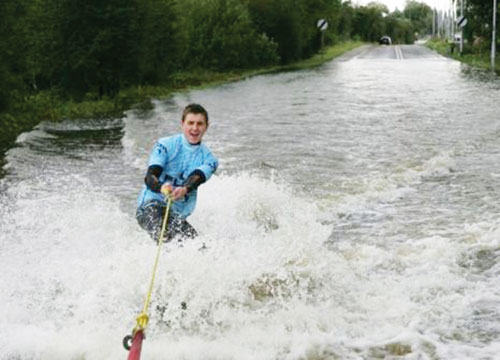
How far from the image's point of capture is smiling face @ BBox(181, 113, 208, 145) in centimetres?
661

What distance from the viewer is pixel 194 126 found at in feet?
21.8

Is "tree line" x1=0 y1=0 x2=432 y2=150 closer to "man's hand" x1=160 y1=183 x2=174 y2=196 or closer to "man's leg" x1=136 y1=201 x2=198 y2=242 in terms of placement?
"man's leg" x1=136 y1=201 x2=198 y2=242

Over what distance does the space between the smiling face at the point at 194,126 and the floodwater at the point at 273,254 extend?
102cm

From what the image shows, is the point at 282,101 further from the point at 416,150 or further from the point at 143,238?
the point at 143,238

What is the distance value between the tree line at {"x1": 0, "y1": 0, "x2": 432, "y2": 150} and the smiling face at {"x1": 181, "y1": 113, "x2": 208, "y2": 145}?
13.8 metres

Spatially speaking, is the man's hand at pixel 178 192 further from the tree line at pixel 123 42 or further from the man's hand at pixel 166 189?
the tree line at pixel 123 42

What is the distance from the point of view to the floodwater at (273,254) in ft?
18.4

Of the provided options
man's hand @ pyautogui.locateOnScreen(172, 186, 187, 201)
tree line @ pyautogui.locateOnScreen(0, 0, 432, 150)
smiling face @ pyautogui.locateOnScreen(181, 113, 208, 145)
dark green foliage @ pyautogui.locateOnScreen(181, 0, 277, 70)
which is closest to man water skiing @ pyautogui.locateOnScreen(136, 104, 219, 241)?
smiling face @ pyautogui.locateOnScreen(181, 113, 208, 145)

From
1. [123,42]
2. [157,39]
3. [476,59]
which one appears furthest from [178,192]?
[476,59]

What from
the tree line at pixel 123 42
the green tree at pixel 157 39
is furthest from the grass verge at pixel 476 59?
the green tree at pixel 157 39

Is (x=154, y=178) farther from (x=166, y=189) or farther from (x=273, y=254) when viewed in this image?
(x=273, y=254)

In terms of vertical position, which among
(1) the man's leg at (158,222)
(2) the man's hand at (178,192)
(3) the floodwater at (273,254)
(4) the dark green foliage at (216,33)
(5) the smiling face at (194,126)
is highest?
(4) the dark green foliage at (216,33)

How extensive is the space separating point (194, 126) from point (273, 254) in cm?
168

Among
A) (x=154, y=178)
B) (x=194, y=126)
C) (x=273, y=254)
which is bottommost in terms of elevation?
(x=273, y=254)
